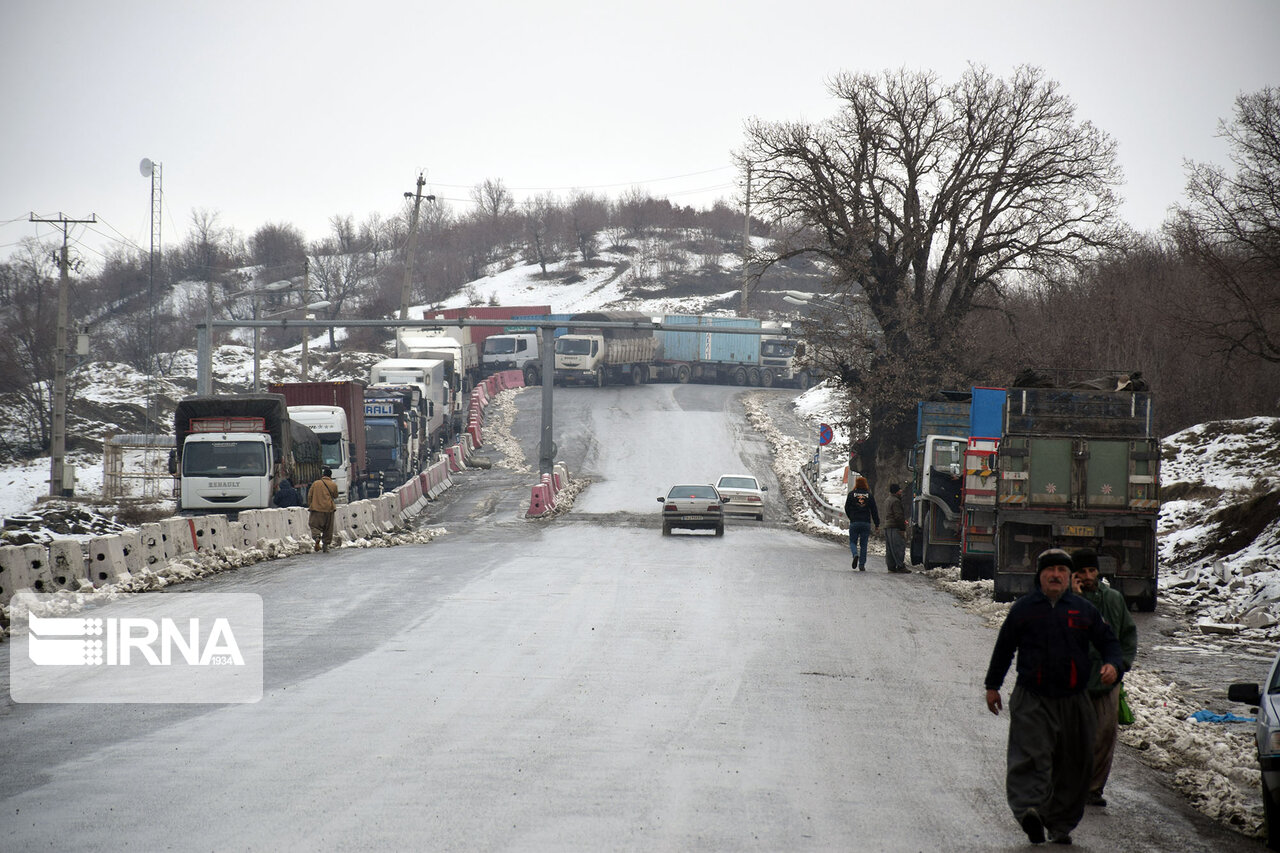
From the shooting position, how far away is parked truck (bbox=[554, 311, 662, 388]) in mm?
72562

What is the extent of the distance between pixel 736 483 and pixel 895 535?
16311mm

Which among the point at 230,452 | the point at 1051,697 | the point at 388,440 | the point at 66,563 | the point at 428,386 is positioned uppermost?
the point at 428,386

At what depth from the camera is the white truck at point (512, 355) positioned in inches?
2977

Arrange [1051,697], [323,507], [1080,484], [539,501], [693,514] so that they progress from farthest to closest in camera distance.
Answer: [539,501], [693,514], [323,507], [1080,484], [1051,697]

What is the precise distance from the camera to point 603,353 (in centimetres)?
7369

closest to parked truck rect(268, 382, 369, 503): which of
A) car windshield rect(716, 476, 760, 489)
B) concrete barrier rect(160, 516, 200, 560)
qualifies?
car windshield rect(716, 476, 760, 489)

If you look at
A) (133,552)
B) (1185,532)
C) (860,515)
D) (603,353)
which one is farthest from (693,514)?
(603,353)

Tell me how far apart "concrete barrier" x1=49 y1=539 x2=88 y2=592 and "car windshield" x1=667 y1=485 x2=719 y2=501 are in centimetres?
1780

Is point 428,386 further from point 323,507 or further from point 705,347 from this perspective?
point 705,347

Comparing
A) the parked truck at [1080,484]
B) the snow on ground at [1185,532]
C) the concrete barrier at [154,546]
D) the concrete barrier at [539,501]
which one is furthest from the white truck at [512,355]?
the parked truck at [1080,484]

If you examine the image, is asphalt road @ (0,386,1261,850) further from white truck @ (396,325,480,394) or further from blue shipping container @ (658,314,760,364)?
blue shipping container @ (658,314,760,364)

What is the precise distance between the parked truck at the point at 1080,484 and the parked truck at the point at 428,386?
32.9 metres

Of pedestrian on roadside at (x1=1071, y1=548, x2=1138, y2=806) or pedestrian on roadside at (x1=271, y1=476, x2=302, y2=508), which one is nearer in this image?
pedestrian on roadside at (x1=1071, y1=548, x2=1138, y2=806)

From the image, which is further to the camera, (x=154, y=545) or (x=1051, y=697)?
(x=154, y=545)
